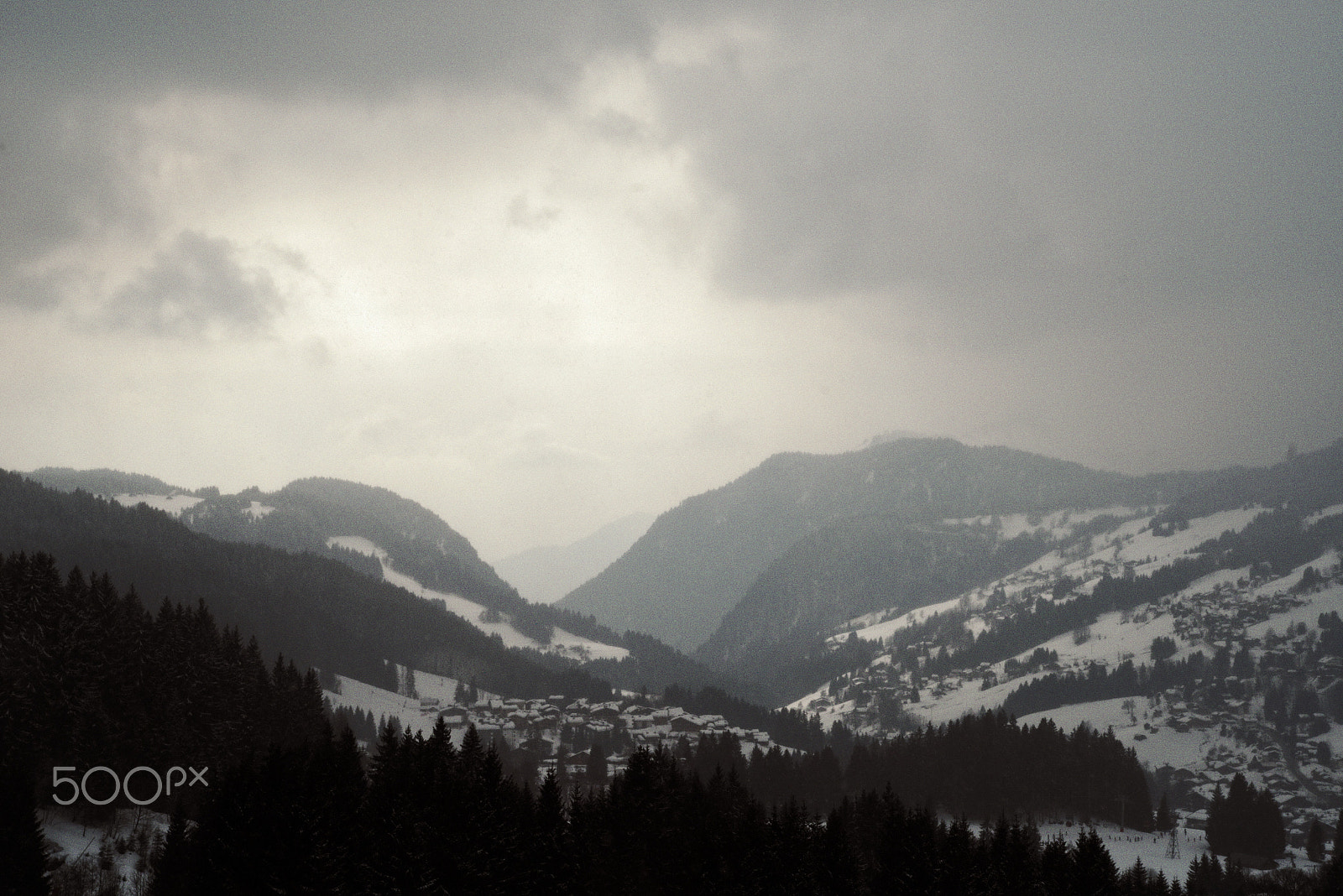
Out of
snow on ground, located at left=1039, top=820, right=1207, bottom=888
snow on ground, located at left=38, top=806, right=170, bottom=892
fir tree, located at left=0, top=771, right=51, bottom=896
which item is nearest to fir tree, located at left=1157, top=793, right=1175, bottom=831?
snow on ground, located at left=1039, top=820, right=1207, bottom=888

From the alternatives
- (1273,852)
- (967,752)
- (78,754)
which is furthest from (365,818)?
(1273,852)

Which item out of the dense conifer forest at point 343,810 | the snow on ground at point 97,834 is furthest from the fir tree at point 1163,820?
the snow on ground at point 97,834

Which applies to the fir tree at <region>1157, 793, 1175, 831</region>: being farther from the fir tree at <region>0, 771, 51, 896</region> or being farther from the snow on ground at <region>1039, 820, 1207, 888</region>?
the fir tree at <region>0, 771, 51, 896</region>

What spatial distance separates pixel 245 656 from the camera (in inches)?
4397

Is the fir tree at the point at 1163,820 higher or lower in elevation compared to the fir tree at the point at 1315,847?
higher

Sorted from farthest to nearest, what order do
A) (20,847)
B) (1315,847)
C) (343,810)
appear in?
(1315,847) → (343,810) → (20,847)

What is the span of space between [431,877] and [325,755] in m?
13.9

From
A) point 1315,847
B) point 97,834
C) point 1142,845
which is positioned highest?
point 97,834

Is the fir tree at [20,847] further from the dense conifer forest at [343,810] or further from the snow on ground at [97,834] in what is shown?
the snow on ground at [97,834]

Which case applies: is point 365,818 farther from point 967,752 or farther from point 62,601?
point 967,752

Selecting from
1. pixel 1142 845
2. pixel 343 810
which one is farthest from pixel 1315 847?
pixel 343 810

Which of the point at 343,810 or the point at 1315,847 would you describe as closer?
the point at 343,810

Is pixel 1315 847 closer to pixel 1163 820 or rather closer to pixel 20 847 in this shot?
Answer: pixel 1163 820

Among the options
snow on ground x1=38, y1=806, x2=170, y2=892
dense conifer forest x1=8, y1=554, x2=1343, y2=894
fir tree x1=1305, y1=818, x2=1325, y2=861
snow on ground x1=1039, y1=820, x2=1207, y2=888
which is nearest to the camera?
dense conifer forest x1=8, y1=554, x2=1343, y2=894
